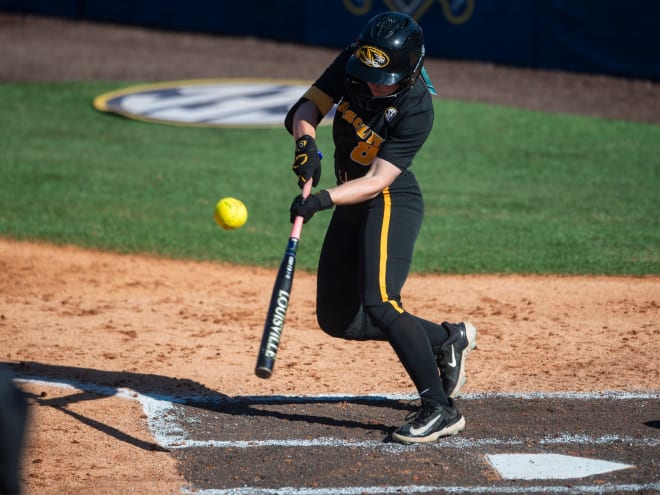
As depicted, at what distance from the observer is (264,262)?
885cm

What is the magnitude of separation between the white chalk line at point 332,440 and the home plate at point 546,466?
0.14 metres

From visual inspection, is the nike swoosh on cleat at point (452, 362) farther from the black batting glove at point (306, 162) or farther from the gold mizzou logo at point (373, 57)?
the gold mizzou logo at point (373, 57)

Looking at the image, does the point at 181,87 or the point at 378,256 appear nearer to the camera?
the point at 378,256

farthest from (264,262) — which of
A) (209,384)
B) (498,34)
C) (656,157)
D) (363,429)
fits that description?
(498,34)


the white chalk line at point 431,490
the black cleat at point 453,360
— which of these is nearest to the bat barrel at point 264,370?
the white chalk line at point 431,490

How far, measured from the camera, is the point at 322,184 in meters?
11.2

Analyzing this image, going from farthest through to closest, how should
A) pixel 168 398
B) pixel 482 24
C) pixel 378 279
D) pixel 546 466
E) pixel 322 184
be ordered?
pixel 482 24 < pixel 322 184 < pixel 168 398 < pixel 378 279 < pixel 546 466

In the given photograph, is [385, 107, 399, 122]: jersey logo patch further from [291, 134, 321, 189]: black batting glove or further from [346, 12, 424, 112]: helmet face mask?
[291, 134, 321, 189]: black batting glove

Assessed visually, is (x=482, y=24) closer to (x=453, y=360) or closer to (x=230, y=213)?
(x=453, y=360)

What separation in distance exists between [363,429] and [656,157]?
829 cm

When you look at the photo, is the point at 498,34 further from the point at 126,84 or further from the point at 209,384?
the point at 209,384

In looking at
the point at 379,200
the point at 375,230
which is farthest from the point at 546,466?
the point at 379,200

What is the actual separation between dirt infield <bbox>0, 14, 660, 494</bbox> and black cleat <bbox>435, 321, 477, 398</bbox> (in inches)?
13.8

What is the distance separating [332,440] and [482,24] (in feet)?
42.1
